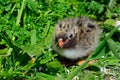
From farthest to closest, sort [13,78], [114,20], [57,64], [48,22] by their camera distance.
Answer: [114,20] < [48,22] < [57,64] < [13,78]

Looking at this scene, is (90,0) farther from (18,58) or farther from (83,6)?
(18,58)

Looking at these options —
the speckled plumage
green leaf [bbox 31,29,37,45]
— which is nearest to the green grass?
green leaf [bbox 31,29,37,45]

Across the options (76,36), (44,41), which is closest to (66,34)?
(76,36)

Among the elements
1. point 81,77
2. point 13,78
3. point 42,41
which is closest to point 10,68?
point 13,78

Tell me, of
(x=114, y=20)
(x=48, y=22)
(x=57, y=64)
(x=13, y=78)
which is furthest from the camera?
(x=114, y=20)

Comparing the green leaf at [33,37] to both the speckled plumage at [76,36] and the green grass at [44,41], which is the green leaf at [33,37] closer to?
the green grass at [44,41]

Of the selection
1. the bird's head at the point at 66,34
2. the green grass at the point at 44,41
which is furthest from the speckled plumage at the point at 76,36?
the green grass at the point at 44,41
